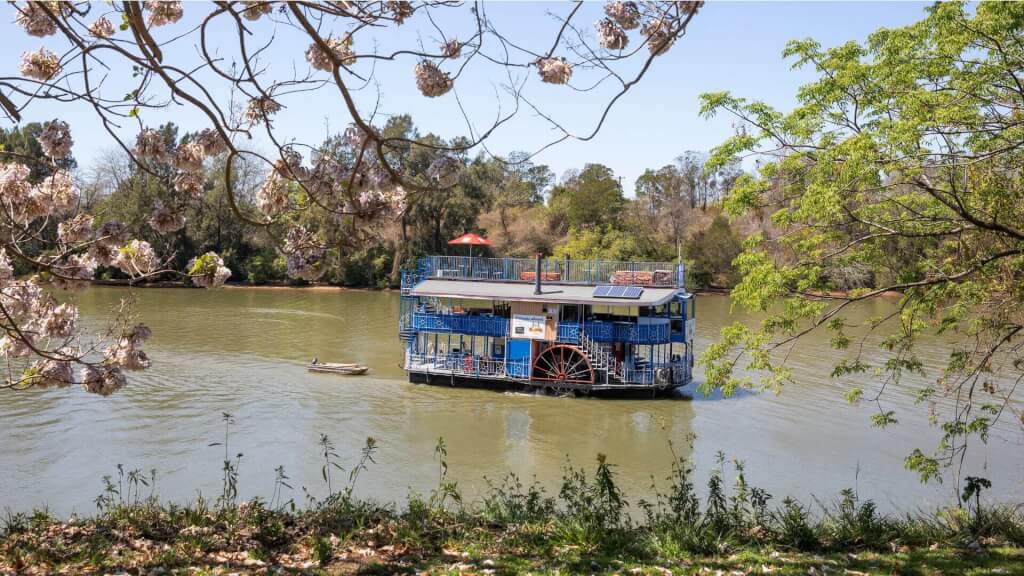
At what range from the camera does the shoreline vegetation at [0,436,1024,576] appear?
5.93 m

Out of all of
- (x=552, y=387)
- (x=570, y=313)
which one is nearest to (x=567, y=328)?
(x=570, y=313)

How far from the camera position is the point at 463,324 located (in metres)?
21.1

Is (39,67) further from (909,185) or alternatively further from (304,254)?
(909,185)

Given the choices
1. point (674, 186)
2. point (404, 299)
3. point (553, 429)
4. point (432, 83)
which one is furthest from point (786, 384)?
point (674, 186)

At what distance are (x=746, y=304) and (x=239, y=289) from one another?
43.6 meters

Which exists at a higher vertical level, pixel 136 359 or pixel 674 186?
pixel 674 186

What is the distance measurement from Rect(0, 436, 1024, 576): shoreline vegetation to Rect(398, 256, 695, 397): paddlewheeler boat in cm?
1177

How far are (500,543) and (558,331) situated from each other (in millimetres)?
13638

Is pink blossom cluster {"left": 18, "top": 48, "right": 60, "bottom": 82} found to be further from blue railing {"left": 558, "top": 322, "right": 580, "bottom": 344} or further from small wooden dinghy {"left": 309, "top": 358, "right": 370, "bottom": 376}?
small wooden dinghy {"left": 309, "top": 358, "right": 370, "bottom": 376}

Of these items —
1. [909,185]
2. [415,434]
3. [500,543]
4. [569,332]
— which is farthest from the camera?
[569,332]

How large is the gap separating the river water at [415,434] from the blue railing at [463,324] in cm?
156

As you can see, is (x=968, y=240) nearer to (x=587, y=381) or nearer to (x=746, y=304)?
(x=746, y=304)

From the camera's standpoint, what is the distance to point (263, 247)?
53031 mm

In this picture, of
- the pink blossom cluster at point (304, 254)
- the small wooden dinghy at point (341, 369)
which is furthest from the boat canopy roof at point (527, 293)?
the pink blossom cluster at point (304, 254)
